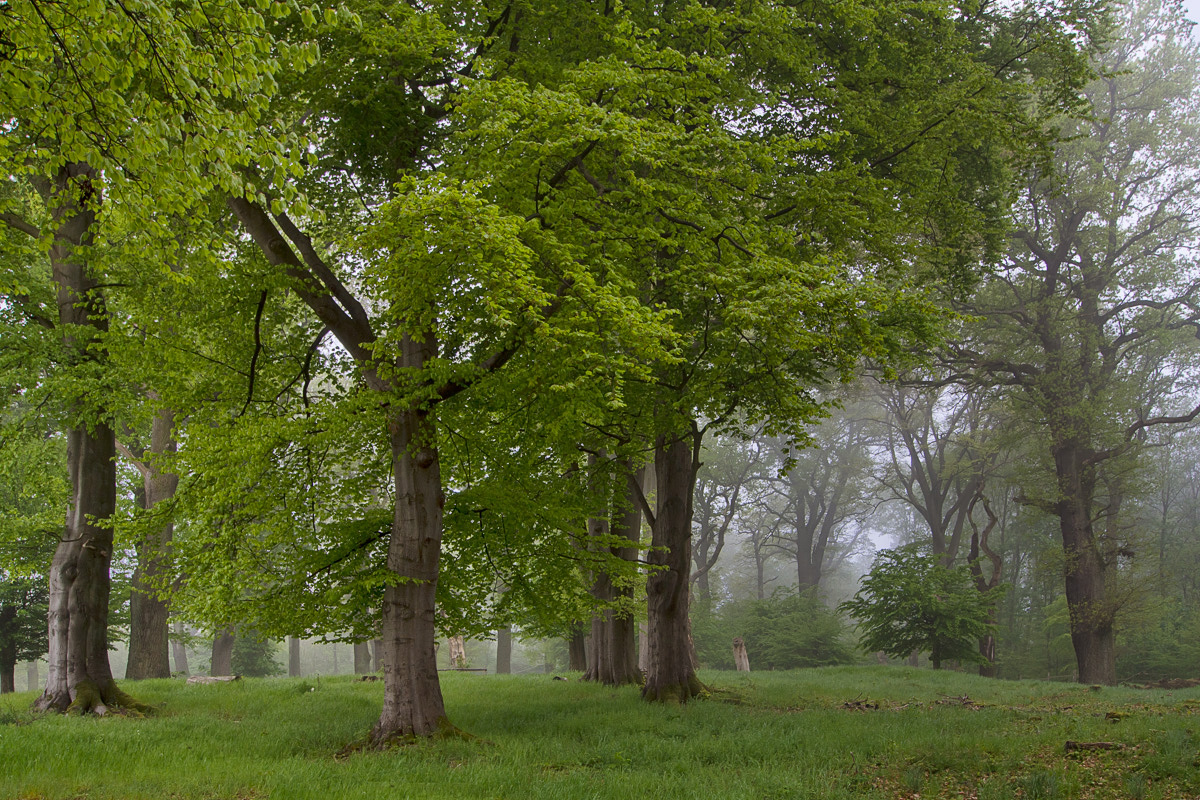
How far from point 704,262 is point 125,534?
8.28m

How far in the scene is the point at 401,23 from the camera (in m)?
10.3

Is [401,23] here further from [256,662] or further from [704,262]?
[256,662]

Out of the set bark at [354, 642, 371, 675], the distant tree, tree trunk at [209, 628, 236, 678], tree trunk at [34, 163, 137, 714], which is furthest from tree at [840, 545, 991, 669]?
the distant tree

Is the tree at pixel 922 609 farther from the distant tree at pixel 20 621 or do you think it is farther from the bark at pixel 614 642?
the distant tree at pixel 20 621

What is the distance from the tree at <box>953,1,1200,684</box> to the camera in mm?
22625

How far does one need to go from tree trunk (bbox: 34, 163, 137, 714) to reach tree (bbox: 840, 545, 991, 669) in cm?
2113

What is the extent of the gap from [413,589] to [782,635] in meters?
24.5

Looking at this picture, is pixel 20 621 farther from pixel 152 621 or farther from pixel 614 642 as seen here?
pixel 614 642

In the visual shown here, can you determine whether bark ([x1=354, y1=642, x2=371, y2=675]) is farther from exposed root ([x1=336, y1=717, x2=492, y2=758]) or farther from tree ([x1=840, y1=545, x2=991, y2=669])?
exposed root ([x1=336, y1=717, x2=492, y2=758])

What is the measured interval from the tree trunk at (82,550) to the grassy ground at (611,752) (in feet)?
2.60

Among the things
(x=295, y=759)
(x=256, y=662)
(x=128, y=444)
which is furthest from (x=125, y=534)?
(x=256, y=662)

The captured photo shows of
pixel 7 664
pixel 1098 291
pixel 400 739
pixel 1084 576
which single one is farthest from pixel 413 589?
pixel 1098 291

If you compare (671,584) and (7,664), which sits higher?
(671,584)

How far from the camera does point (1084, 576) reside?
2253 cm
